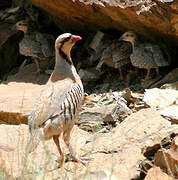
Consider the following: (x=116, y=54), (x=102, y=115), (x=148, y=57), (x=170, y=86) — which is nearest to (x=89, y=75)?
(x=116, y=54)

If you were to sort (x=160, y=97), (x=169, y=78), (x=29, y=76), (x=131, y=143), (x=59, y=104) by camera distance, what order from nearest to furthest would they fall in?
(x=59, y=104) < (x=131, y=143) < (x=160, y=97) < (x=169, y=78) < (x=29, y=76)

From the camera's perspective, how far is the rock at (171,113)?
5.24m

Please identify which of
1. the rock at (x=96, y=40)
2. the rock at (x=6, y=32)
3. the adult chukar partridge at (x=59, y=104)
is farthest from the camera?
the rock at (x=6, y=32)

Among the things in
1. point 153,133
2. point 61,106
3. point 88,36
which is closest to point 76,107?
point 61,106

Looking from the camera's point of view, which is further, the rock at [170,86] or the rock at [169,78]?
the rock at [169,78]

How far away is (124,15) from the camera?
6961 millimetres

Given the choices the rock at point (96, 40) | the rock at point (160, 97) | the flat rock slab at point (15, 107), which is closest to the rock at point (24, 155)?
the flat rock slab at point (15, 107)

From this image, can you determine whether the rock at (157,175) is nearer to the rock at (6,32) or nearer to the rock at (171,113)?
the rock at (171,113)

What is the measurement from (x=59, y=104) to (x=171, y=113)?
162 centimetres

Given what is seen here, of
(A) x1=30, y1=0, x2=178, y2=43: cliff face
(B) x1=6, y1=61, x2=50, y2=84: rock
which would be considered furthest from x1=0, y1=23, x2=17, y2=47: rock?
(A) x1=30, y1=0, x2=178, y2=43: cliff face

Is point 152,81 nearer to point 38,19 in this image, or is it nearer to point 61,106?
point 61,106

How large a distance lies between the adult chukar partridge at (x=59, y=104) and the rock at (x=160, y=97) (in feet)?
5.21

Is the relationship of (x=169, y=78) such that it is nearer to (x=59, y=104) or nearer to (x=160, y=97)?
(x=160, y=97)

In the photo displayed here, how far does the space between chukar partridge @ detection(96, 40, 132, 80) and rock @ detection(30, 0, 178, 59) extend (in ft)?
1.08
